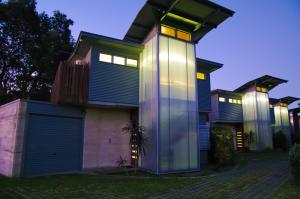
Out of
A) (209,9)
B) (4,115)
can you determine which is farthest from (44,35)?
(209,9)

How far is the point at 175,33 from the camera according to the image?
1202 centimetres

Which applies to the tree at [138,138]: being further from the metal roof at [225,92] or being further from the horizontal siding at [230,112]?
the metal roof at [225,92]

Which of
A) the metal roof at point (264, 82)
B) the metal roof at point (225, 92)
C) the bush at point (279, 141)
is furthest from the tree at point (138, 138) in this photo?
the bush at point (279, 141)

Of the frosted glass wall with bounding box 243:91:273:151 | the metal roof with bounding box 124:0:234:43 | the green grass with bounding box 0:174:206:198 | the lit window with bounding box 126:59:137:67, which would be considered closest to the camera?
the green grass with bounding box 0:174:206:198

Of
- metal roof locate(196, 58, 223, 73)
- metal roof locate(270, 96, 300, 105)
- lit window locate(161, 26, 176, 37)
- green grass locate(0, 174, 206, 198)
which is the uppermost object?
lit window locate(161, 26, 176, 37)

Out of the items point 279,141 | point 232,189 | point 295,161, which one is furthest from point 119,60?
point 279,141

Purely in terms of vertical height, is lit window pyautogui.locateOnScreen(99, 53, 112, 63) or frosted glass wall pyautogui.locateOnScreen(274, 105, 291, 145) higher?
lit window pyautogui.locateOnScreen(99, 53, 112, 63)

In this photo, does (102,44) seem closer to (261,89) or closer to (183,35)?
(183,35)

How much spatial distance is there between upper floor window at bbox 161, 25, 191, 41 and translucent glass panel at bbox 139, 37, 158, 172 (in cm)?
76

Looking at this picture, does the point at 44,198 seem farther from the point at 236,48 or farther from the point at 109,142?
the point at 236,48

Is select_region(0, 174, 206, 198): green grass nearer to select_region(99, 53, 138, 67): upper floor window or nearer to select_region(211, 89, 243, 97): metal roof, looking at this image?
select_region(99, 53, 138, 67): upper floor window

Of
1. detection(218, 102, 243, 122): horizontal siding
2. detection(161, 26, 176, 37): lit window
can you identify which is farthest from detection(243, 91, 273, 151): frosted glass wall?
detection(161, 26, 176, 37): lit window

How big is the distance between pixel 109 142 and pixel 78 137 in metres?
2.09

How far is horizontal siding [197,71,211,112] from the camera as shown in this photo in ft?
53.0
